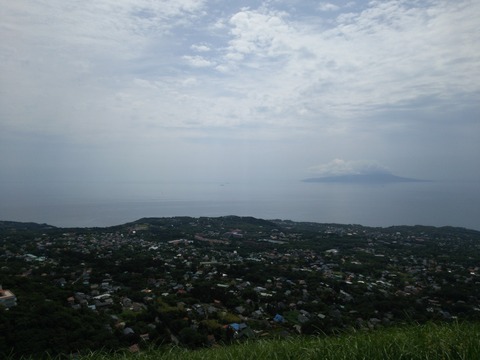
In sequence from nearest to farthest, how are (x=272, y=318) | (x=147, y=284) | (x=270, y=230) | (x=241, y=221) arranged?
(x=272, y=318)
(x=147, y=284)
(x=270, y=230)
(x=241, y=221)

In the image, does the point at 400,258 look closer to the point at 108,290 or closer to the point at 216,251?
the point at 216,251

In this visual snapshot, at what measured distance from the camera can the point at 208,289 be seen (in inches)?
556

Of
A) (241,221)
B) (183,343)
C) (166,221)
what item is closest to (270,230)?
(241,221)

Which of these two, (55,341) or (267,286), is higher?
(55,341)

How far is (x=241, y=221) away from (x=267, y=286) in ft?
106

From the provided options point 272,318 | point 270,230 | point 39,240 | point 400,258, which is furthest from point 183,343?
point 270,230

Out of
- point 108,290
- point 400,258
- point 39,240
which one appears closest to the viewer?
point 108,290

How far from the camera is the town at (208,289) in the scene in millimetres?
8773

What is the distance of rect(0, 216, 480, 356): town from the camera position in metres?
8.77

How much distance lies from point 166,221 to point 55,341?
124 feet

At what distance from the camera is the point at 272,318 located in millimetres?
11328

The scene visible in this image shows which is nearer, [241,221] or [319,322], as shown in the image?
[319,322]

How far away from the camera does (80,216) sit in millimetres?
75750

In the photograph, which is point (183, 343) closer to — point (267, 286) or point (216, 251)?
point (267, 286)
